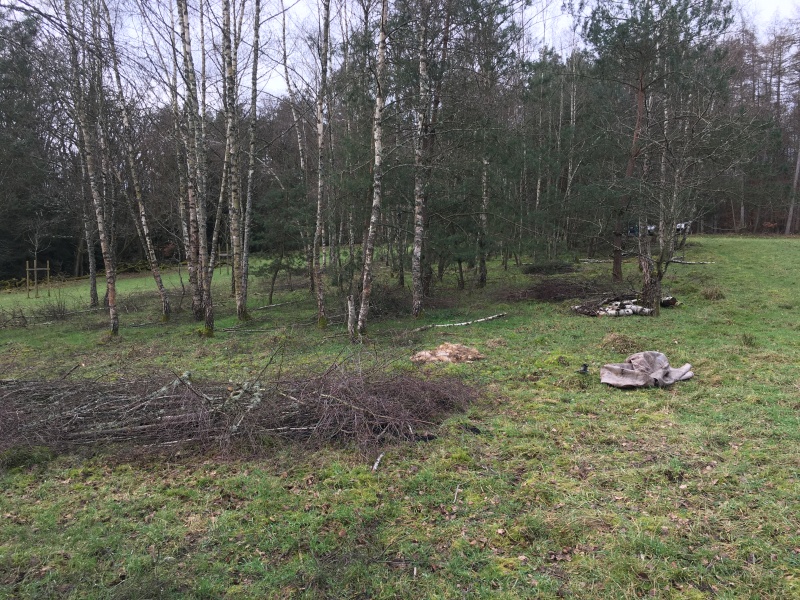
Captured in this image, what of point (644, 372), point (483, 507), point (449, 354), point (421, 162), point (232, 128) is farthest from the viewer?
point (421, 162)

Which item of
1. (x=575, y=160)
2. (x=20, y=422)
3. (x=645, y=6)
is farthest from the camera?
(x=575, y=160)

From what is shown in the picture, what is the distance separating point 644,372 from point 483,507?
3903 millimetres

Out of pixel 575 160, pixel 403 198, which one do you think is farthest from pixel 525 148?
pixel 575 160

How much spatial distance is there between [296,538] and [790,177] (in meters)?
38.8

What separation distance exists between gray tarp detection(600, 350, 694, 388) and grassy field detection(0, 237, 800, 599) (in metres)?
0.19

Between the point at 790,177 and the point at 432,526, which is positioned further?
the point at 790,177

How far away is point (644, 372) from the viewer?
6.55 metres

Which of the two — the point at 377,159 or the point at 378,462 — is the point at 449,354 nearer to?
the point at 378,462

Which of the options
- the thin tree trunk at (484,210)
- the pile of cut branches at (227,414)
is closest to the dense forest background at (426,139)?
the thin tree trunk at (484,210)

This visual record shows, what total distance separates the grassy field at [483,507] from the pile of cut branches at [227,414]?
0.78 ft

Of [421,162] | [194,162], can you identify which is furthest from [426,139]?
[194,162]

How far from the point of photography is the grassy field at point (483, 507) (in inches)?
118

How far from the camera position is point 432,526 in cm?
359

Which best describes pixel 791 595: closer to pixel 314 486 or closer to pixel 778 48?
pixel 314 486
